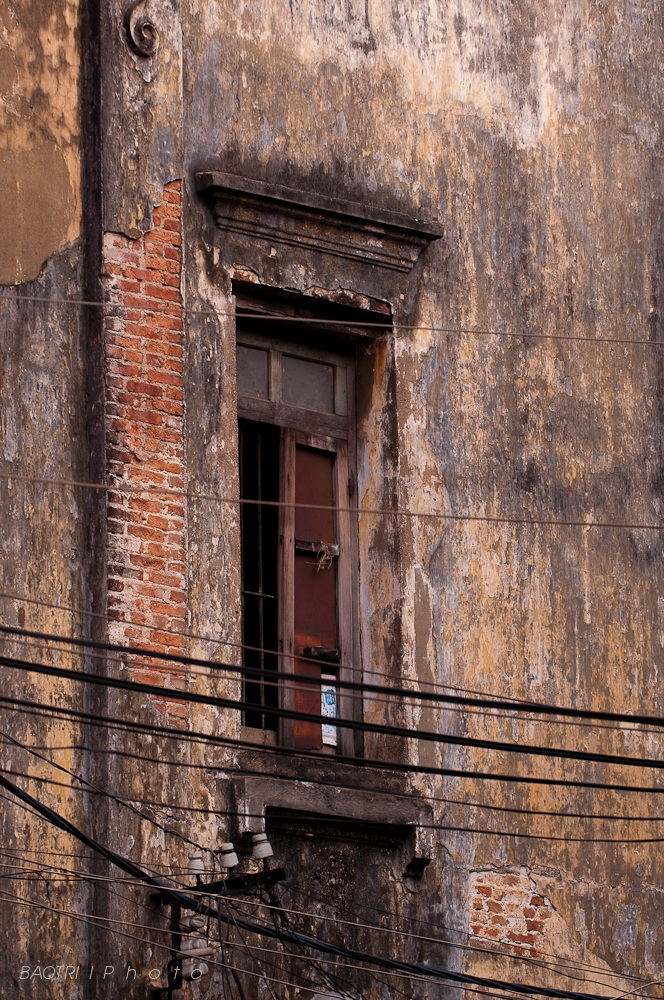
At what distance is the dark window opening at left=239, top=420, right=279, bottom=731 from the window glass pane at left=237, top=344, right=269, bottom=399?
0.17 m

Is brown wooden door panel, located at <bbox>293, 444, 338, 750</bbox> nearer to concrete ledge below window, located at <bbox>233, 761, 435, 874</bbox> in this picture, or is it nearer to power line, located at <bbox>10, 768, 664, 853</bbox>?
concrete ledge below window, located at <bbox>233, 761, 435, 874</bbox>

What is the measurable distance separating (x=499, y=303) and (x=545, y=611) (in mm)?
1769

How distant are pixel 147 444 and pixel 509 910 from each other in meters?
3.09

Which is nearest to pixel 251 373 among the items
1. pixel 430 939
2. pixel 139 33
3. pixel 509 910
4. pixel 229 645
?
pixel 229 645

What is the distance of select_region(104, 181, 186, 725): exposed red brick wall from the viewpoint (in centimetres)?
725

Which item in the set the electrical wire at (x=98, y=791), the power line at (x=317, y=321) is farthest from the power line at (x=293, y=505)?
the electrical wire at (x=98, y=791)

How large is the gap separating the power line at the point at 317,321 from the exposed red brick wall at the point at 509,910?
290 cm

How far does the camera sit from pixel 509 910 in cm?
820

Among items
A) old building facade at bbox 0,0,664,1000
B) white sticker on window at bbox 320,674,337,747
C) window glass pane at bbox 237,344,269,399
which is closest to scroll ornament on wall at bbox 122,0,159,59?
old building facade at bbox 0,0,664,1000

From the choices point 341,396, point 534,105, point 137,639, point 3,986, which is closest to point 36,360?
point 137,639

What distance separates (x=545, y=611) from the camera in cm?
876

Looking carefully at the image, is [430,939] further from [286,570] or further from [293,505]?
[293,505]

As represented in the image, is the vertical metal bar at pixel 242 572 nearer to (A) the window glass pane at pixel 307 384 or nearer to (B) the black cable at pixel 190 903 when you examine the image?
(A) the window glass pane at pixel 307 384

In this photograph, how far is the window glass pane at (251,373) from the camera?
8.27 m
